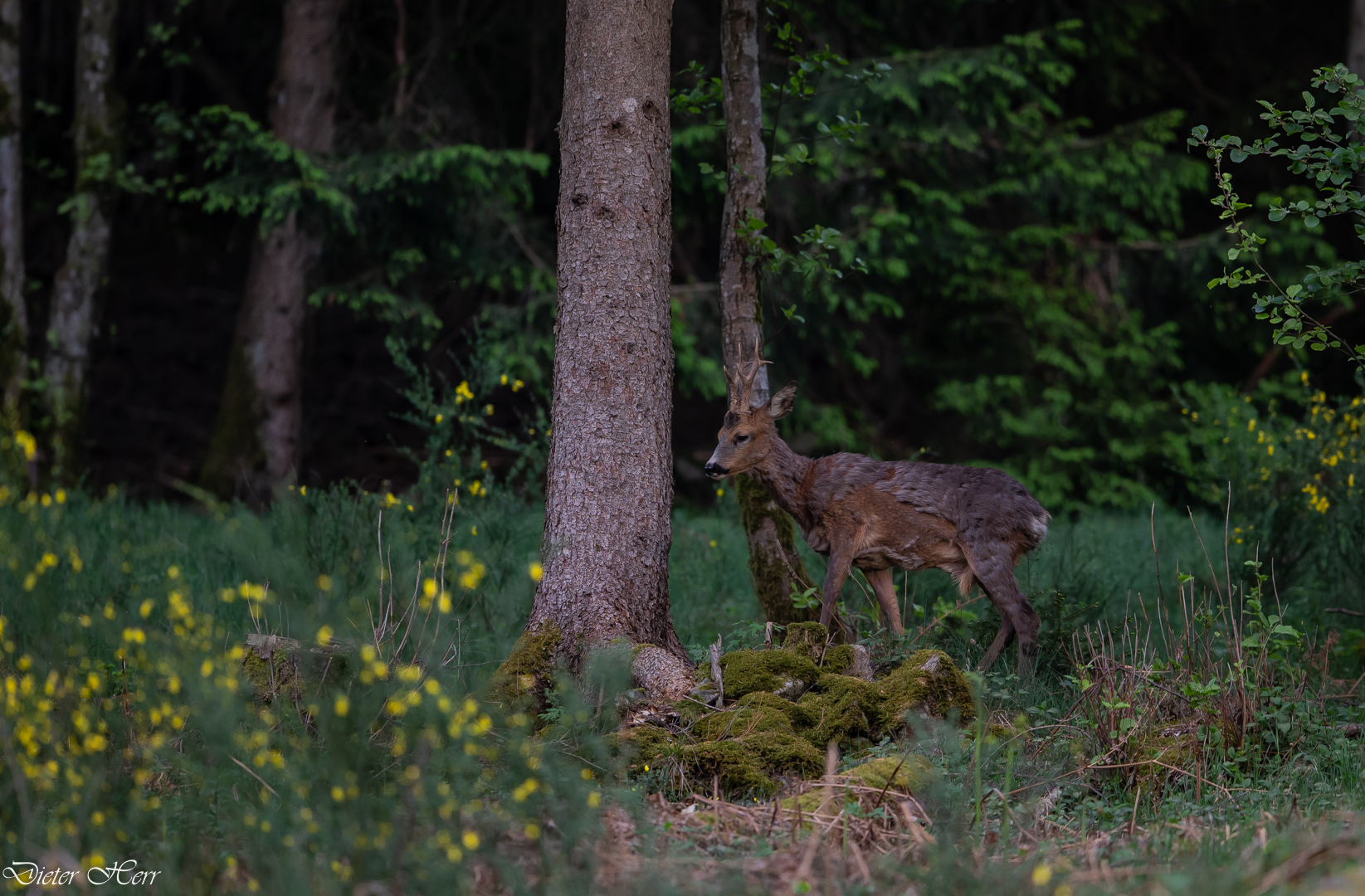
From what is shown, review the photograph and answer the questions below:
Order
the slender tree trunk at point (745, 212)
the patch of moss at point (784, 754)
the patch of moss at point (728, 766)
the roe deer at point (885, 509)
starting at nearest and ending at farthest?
1. the patch of moss at point (728, 766)
2. the patch of moss at point (784, 754)
3. the slender tree trunk at point (745, 212)
4. the roe deer at point (885, 509)

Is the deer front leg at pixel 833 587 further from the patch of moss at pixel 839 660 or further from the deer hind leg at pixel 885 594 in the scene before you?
the patch of moss at pixel 839 660

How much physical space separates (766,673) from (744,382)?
6.69 ft

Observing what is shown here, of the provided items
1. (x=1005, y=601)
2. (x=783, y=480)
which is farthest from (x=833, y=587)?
(x=1005, y=601)

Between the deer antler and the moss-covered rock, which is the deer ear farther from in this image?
the moss-covered rock

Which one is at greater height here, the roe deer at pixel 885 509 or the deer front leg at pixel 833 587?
the roe deer at pixel 885 509

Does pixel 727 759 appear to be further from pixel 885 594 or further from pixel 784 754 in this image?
pixel 885 594

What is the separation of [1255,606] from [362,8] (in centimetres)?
1172

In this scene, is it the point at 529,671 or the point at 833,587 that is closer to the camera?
the point at 529,671

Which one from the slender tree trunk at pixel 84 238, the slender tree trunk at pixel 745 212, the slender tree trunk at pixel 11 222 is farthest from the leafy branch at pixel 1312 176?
the slender tree trunk at pixel 11 222

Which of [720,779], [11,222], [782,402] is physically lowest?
[720,779]

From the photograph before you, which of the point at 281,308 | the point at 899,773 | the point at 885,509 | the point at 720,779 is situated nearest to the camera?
the point at 899,773

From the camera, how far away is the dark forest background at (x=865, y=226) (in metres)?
11.4

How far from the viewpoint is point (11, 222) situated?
10.8 m

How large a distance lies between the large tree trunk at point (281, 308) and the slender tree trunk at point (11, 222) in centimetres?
189
